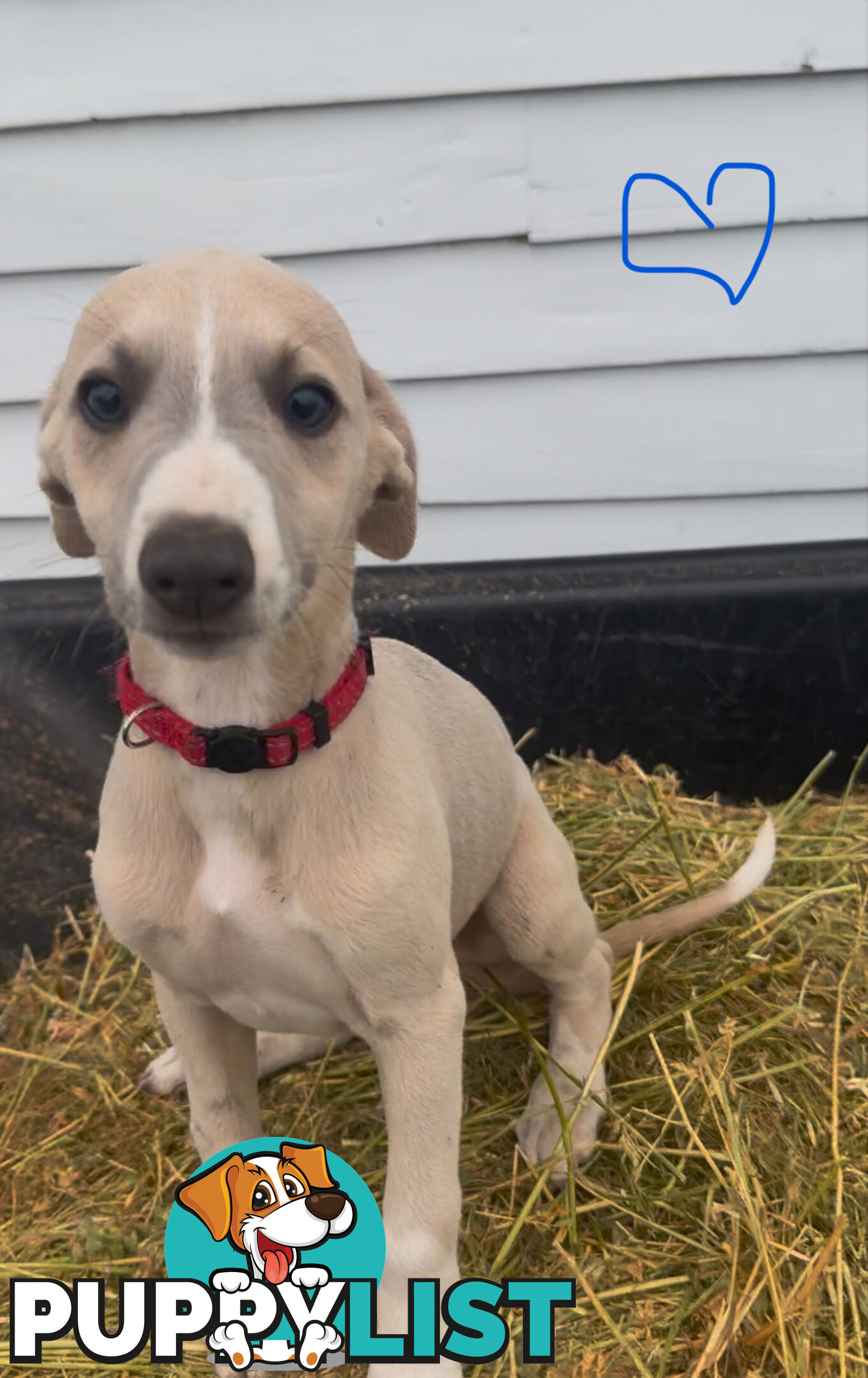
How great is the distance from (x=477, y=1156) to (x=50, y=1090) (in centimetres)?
112

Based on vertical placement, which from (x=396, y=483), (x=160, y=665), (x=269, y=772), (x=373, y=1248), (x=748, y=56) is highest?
(x=748, y=56)

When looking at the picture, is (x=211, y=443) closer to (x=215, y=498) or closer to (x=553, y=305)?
(x=215, y=498)

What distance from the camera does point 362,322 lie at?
3412 millimetres

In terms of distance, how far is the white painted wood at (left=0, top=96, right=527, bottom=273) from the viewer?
315 centimetres

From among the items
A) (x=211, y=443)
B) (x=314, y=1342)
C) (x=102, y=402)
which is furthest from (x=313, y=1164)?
(x=102, y=402)

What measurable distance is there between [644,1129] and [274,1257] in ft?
3.59

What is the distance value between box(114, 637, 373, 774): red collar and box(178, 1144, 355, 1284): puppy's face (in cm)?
56

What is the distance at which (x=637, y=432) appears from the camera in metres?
3.53

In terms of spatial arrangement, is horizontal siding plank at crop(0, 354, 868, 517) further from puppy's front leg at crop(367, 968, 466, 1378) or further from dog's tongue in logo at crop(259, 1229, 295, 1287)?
dog's tongue in logo at crop(259, 1229, 295, 1287)

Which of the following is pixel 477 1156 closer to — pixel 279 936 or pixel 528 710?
pixel 279 936

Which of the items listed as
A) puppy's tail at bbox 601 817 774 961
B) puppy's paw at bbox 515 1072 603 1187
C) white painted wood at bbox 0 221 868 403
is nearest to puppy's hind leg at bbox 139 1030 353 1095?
puppy's paw at bbox 515 1072 603 1187

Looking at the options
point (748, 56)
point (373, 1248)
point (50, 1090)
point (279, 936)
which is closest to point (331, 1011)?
point (279, 936)

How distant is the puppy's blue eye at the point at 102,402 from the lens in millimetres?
1562

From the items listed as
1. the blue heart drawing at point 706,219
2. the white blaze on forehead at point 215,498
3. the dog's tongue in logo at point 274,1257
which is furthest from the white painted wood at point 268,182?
the dog's tongue in logo at point 274,1257
